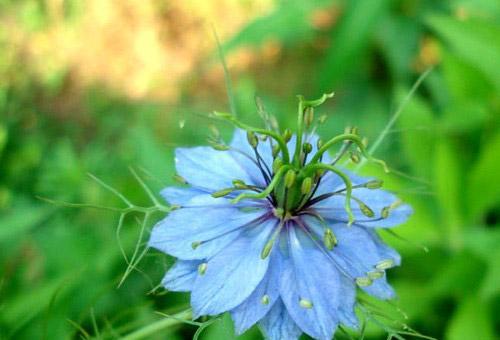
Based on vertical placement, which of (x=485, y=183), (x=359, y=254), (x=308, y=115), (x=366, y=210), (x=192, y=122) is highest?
(x=308, y=115)

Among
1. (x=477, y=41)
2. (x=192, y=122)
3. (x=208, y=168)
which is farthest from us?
(x=192, y=122)

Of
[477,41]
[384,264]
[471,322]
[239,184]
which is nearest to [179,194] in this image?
[239,184]

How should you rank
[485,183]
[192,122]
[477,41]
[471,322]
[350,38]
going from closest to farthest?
[471,322] < [485,183] < [477,41] < [350,38] < [192,122]

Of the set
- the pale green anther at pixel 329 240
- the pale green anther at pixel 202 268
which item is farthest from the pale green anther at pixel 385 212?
the pale green anther at pixel 202 268

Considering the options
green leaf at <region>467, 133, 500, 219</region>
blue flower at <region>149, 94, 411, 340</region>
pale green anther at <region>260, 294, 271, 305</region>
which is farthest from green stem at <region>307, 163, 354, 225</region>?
green leaf at <region>467, 133, 500, 219</region>

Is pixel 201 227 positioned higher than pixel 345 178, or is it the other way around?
pixel 345 178

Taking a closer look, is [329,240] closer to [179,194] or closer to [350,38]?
[179,194]
